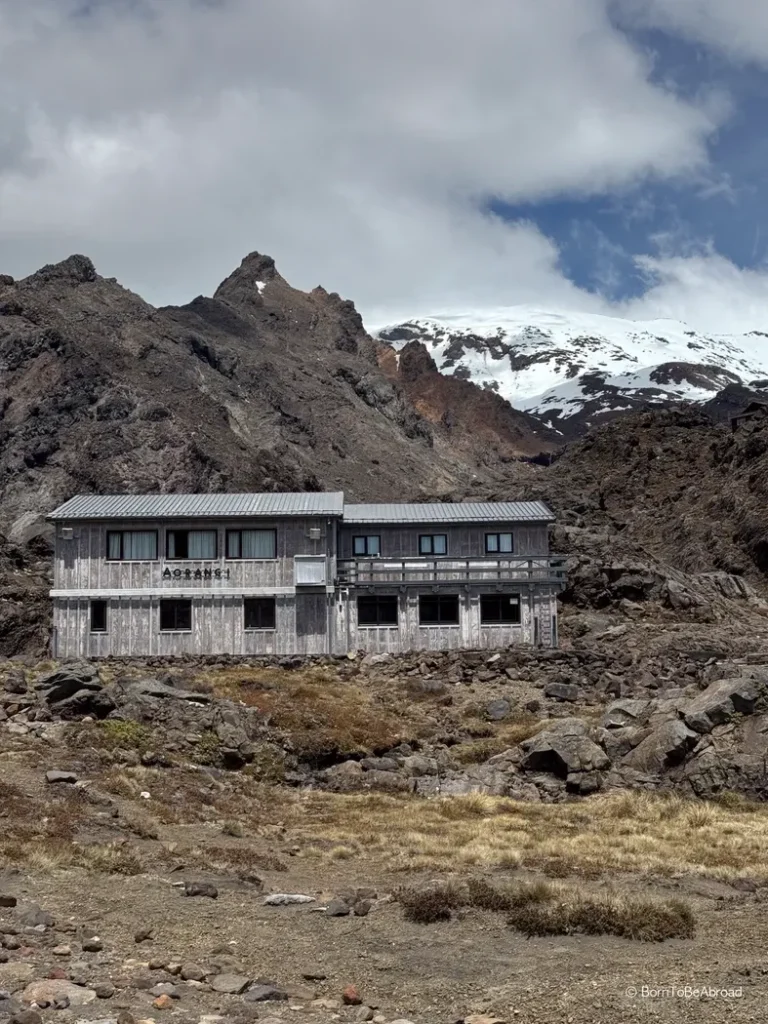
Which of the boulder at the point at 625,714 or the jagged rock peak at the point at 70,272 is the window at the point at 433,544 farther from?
the jagged rock peak at the point at 70,272

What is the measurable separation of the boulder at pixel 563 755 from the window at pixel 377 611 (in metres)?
17.0

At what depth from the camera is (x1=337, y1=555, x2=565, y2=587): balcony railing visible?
4862cm

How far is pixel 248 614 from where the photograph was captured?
4809 centimetres

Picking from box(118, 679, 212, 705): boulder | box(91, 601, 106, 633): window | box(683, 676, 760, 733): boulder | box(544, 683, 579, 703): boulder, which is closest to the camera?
box(683, 676, 760, 733): boulder

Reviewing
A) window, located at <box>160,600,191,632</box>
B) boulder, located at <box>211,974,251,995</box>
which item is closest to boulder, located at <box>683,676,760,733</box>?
boulder, located at <box>211,974,251,995</box>

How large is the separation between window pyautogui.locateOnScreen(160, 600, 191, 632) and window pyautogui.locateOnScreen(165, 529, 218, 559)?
2243 millimetres

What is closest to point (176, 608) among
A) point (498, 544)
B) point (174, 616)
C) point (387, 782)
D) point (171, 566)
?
point (174, 616)

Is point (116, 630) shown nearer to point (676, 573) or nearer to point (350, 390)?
point (676, 573)

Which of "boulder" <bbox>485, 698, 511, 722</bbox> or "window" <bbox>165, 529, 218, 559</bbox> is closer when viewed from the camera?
"boulder" <bbox>485, 698, 511, 722</bbox>

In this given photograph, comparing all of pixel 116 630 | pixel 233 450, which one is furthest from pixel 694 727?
pixel 233 450

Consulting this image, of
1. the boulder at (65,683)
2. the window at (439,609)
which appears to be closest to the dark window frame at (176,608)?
the window at (439,609)

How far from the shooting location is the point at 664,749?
30875 millimetres

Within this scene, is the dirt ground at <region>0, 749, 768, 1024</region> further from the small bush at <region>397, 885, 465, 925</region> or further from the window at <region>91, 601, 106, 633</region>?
the window at <region>91, 601, 106, 633</region>

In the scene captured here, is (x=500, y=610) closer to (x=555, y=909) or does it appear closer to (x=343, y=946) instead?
(x=555, y=909)
